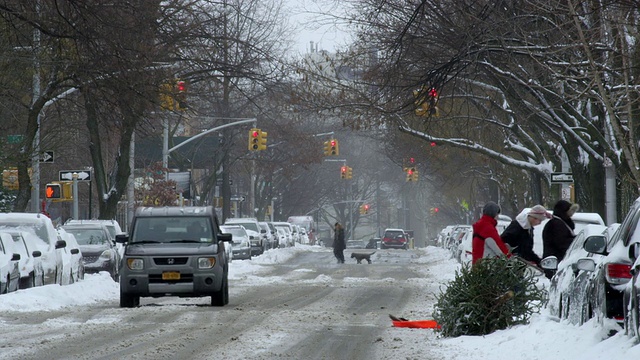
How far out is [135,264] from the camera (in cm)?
2077

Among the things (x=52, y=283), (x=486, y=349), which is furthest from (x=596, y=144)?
(x=486, y=349)

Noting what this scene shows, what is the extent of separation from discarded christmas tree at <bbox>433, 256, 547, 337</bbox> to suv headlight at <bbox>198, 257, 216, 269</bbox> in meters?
7.56

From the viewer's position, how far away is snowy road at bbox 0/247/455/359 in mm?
12703

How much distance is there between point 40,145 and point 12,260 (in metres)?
9.39

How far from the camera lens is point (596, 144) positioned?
1168 inches

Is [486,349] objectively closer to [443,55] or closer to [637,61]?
[637,61]

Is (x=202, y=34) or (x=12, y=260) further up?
(x=202, y=34)

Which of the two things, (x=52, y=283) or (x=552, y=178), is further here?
(x=552, y=178)

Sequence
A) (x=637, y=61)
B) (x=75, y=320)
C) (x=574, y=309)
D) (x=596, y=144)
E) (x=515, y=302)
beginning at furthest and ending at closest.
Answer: (x=596, y=144) < (x=637, y=61) < (x=75, y=320) < (x=515, y=302) < (x=574, y=309)

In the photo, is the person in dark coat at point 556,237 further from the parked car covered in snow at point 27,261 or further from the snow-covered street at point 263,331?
the parked car covered in snow at point 27,261

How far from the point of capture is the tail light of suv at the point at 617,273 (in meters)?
10.2

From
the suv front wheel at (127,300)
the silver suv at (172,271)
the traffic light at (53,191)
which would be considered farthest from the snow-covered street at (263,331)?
the traffic light at (53,191)

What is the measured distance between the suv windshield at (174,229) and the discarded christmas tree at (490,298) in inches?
331

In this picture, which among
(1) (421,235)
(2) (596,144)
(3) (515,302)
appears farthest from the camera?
(1) (421,235)
